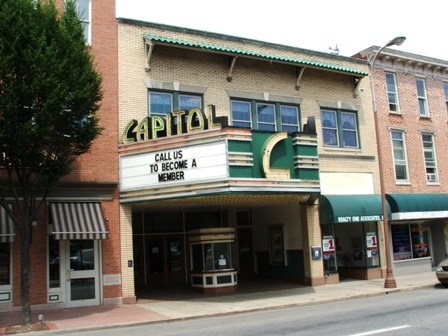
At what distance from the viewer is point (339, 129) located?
950 inches

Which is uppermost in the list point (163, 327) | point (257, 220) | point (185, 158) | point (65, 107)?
point (65, 107)

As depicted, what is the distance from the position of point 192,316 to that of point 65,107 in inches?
268

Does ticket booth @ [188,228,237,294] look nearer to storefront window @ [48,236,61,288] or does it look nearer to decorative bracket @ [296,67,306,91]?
storefront window @ [48,236,61,288]

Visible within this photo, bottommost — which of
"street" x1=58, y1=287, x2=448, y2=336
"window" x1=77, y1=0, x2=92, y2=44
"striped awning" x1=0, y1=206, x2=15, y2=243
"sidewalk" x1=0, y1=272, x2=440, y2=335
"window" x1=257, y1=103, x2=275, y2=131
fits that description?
"street" x1=58, y1=287, x2=448, y2=336

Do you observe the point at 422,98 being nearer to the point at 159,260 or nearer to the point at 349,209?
the point at 349,209

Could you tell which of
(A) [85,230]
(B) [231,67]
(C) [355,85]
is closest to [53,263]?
(A) [85,230]

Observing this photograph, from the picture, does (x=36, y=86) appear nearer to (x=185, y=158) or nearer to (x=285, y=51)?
(x=185, y=158)

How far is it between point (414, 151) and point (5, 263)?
2002 cm

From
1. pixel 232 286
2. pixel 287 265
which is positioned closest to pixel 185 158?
pixel 232 286

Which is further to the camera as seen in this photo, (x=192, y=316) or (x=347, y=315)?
(x=192, y=316)

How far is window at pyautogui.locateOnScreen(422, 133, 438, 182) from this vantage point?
2767 cm

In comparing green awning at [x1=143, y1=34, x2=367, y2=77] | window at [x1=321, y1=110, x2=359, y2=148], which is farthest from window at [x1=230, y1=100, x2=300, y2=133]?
→ green awning at [x1=143, y1=34, x2=367, y2=77]

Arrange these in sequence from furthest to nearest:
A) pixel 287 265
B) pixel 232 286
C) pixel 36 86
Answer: pixel 287 265, pixel 232 286, pixel 36 86

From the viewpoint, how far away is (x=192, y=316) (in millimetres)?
15008
